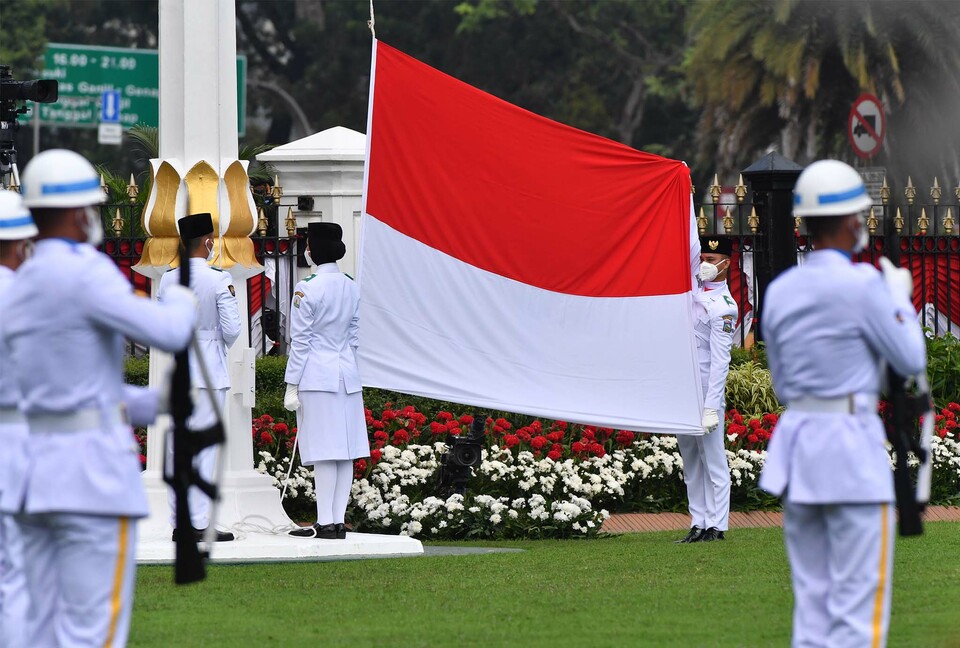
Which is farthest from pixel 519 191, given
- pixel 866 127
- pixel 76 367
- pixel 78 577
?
pixel 866 127

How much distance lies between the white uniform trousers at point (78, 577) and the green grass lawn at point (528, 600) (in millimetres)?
2238

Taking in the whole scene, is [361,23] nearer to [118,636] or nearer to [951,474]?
[951,474]

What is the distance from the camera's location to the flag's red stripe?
35.5 ft

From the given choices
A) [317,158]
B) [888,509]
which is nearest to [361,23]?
[317,158]

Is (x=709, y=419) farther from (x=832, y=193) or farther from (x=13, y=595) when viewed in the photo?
(x=13, y=595)

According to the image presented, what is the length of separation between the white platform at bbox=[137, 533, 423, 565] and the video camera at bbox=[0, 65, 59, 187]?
5440 mm

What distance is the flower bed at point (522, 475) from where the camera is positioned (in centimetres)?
1220

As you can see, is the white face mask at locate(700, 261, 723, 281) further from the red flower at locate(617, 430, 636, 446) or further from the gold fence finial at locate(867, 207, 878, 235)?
the gold fence finial at locate(867, 207, 878, 235)

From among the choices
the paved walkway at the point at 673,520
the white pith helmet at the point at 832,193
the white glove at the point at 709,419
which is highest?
the white pith helmet at the point at 832,193

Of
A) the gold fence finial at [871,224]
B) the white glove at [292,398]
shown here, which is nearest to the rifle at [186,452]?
the white glove at [292,398]

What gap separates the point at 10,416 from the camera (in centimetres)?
→ 654

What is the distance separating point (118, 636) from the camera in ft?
17.8

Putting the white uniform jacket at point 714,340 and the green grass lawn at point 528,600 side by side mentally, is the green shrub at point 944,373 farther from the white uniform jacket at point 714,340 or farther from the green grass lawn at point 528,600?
the green grass lawn at point 528,600

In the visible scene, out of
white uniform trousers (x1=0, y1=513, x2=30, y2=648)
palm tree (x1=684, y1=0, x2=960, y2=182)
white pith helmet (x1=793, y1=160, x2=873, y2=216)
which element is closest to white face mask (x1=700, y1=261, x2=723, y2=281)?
white pith helmet (x1=793, y1=160, x2=873, y2=216)
